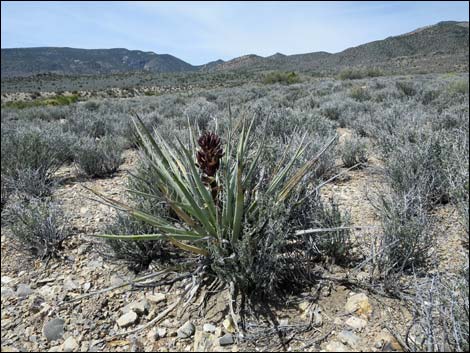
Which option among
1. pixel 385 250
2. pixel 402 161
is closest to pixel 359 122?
pixel 402 161

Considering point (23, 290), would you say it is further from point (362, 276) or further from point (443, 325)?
point (443, 325)

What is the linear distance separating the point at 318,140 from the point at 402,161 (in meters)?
1.20

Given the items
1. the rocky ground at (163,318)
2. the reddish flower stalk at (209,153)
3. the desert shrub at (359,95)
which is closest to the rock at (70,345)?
the rocky ground at (163,318)

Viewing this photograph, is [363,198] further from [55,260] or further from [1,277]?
[1,277]

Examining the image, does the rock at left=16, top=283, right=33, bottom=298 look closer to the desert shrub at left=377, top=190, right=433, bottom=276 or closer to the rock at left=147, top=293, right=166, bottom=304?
the rock at left=147, top=293, right=166, bottom=304

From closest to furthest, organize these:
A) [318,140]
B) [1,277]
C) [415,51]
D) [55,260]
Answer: [1,277] → [55,260] → [318,140] → [415,51]

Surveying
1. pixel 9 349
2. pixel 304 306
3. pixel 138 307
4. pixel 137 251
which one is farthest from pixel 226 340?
pixel 9 349

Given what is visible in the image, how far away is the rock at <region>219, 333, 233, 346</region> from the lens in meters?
1.81

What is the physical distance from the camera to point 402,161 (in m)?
3.37

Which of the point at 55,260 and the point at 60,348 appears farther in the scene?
the point at 55,260

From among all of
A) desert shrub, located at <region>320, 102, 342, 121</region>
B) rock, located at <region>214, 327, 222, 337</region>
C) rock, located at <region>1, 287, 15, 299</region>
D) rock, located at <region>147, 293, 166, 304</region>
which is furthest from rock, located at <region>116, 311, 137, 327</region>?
desert shrub, located at <region>320, 102, 342, 121</region>

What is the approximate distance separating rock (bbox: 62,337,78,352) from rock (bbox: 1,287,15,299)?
71 centimetres

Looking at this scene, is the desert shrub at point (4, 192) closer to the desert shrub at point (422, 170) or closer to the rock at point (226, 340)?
the rock at point (226, 340)

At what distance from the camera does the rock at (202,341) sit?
5.91 feet
